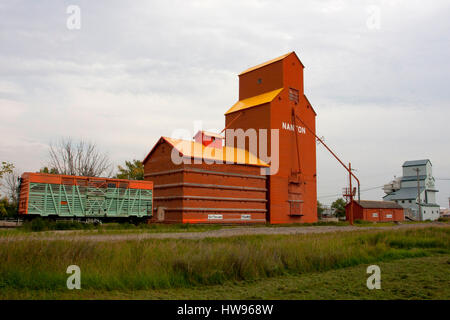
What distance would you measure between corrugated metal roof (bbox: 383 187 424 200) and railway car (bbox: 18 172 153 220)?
58.9m

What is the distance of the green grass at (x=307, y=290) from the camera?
21.4ft

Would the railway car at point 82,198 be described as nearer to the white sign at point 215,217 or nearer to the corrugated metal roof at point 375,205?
the white sign at point 215,217

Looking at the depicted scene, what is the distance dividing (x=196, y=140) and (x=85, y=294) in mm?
24812

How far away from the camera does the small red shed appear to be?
1939 inches

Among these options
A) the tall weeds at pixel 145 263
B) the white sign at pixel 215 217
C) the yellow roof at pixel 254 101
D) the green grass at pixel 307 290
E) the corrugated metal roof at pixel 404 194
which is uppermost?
the yellow roof at pixel 254 101

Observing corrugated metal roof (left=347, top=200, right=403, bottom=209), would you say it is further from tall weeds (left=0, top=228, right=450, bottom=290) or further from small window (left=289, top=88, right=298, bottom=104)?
tall weeds (left=0, top=228, right=450, bottom=290)

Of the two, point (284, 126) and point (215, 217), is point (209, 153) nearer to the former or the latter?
point (215, 217)

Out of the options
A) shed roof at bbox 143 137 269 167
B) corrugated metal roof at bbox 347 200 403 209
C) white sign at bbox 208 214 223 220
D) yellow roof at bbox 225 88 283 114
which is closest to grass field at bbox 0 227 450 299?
white sign at bbox 208 214 223 220

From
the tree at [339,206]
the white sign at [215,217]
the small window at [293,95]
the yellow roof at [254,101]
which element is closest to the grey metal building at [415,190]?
the tree at [339,206]

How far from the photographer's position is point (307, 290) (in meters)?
7.37

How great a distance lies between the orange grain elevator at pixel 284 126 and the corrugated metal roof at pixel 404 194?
135ft

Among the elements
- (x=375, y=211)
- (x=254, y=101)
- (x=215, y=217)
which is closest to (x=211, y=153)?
(x=215, y=217)
